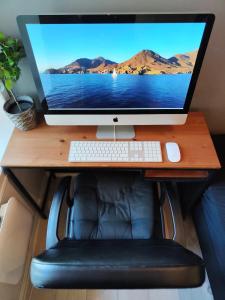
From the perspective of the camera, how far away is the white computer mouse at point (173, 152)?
1052 millimetres

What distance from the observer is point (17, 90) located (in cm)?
127

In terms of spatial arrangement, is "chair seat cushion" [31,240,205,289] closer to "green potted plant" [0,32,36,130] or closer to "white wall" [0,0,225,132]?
"green potted plant" [0,32,36,130]

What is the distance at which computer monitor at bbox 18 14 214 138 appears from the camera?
79cm

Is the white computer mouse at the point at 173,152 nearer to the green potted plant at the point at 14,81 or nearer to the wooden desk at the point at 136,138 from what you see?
the wooden desk at the point at 136,138

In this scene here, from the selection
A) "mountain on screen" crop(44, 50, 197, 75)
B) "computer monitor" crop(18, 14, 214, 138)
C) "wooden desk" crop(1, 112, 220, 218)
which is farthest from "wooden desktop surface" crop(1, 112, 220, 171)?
"mountain on screen" crop(44, 50, 197, 75)

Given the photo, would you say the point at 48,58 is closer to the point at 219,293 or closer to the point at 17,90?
the point at 17,90

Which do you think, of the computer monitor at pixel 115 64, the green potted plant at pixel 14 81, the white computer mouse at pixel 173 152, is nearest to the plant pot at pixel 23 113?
the green potted plant at pixel 14 81

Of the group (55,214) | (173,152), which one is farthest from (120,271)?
(173,152)

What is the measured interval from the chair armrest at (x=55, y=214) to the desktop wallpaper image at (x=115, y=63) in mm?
413

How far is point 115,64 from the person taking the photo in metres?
0.89

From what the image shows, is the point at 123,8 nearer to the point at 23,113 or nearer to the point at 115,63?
the point at 115,63

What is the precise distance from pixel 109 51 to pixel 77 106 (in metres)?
0.30

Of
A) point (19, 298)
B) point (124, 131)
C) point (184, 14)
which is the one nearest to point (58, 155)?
point (124, 131)

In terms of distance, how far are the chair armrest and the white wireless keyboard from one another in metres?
0.17
